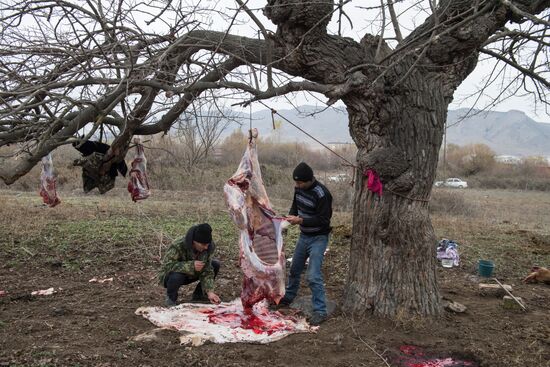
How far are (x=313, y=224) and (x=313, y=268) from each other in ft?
1.44

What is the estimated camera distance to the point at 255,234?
5.29 metres

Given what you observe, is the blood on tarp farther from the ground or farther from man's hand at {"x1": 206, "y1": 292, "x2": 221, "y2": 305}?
the ground

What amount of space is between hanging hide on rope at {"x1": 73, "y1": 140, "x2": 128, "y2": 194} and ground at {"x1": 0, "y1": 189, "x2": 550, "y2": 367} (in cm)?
115

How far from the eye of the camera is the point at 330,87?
4746mm

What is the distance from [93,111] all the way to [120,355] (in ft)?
7.72

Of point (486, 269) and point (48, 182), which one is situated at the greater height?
point (48, 182)

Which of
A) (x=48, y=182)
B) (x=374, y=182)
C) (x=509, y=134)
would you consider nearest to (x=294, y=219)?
(x=374, y=182)

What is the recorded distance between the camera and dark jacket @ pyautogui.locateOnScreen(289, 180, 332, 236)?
5285 millimetres

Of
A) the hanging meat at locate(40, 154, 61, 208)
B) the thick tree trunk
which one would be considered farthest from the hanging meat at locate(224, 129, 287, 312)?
the hanging meat at locate(40, 154, 61, 208)

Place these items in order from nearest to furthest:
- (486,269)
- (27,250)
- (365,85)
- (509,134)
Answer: (365,85) < (486,269) < (27,250) < (509,134)

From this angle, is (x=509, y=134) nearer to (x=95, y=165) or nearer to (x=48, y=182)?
(x=48, y=182)

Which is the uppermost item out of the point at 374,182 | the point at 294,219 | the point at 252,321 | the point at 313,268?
the point at 374,182

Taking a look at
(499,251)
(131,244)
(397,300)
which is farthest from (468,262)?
(131,244)

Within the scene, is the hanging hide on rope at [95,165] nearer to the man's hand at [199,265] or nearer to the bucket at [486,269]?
the man's hand at [199,265]
